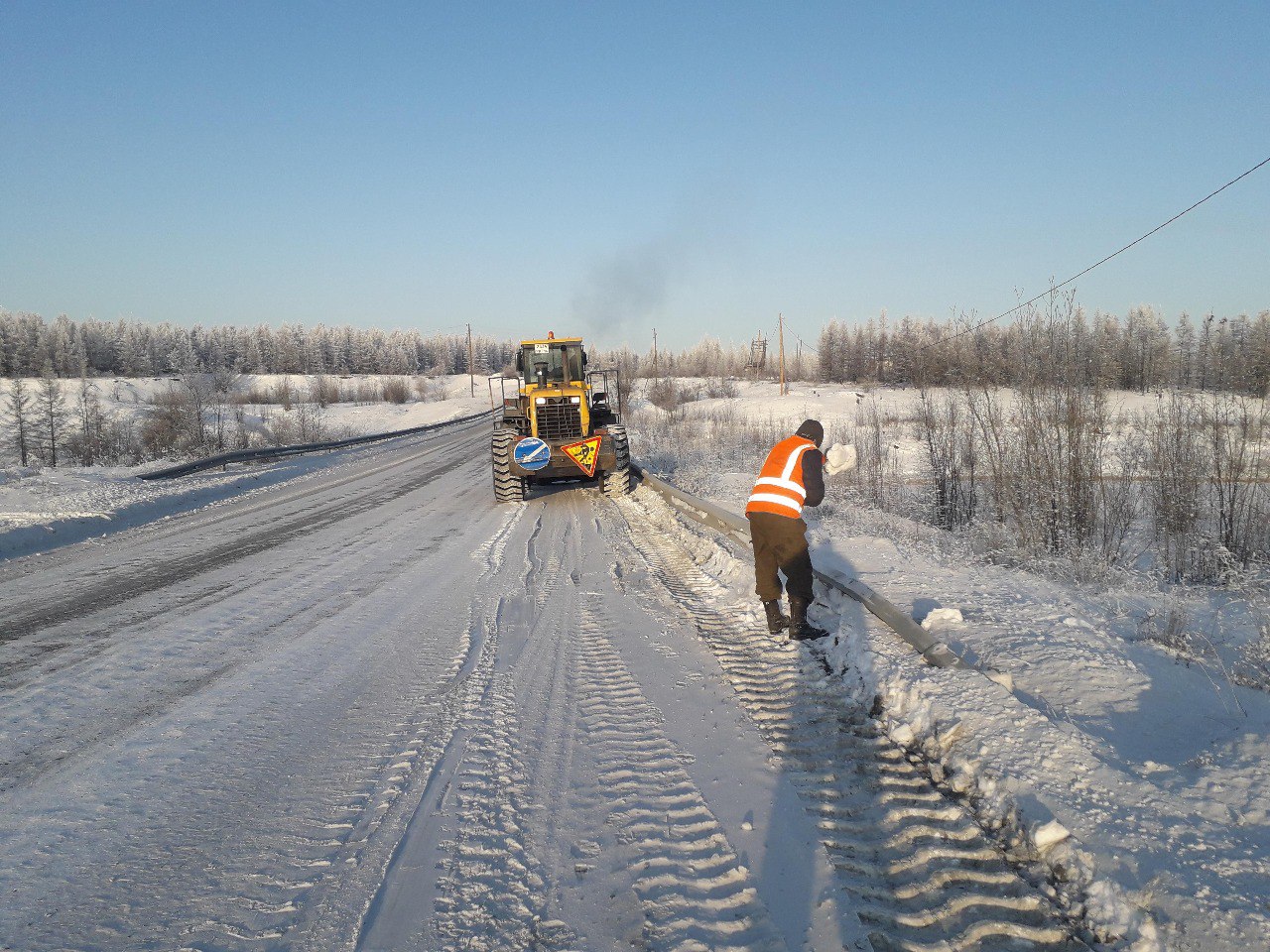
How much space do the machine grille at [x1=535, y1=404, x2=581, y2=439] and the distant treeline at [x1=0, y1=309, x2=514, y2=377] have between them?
239ft

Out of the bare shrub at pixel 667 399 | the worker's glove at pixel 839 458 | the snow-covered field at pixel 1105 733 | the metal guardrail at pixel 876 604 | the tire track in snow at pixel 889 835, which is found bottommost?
the tire track in snow at pixel 889 835

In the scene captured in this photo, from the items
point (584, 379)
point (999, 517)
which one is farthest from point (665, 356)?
point (999, 517)

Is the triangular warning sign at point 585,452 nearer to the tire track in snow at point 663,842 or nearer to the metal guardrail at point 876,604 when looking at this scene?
the metal guardrail at point 876,604

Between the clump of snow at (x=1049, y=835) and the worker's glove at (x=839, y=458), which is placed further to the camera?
the worker's glove at (x=839, y=458)

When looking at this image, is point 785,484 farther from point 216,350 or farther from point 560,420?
point 216,350

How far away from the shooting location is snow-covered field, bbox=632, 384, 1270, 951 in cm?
285

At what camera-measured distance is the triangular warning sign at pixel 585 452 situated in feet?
49.3

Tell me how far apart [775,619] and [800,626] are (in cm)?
25

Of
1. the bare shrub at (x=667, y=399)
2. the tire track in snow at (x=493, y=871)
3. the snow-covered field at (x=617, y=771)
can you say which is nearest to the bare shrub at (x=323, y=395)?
the bare shrub at (x=667, y=399)

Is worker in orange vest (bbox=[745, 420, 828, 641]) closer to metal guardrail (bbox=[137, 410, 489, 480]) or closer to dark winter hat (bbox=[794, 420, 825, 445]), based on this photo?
dark winter hat (bbox=[794, 420, 825, 445])

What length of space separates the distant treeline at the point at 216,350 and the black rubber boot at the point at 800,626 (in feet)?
270

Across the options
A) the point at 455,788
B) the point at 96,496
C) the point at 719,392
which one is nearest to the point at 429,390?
the point at 719,392

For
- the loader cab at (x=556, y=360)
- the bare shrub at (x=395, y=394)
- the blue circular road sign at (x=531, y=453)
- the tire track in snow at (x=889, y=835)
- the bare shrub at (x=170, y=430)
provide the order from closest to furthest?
the tire track in snow at (x=889, y=835), the blue circular road sign at (x=531, y=453), the loader cab at (x=556, y=360), the bare shrub at (x=170, y=430), the bare shrub at (x=395, y=394)

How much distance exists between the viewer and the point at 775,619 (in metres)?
6.38
